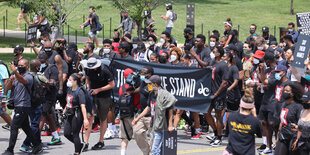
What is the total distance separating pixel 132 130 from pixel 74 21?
85.8 feet

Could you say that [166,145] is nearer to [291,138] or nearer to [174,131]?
[174,131]

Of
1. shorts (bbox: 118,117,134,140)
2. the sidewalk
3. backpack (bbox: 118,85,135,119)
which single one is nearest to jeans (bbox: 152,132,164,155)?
shorts (bbox: 118,117,134,140)

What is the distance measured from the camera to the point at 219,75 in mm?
11633

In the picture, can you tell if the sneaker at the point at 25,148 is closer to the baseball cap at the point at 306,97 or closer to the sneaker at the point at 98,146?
the sneaker at the point at 98,146

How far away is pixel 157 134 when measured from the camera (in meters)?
9.23

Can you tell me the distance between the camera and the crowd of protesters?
27.2 ft

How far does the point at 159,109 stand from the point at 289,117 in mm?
2050

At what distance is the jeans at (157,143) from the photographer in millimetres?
9156

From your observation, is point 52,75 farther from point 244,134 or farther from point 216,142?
point 244,134

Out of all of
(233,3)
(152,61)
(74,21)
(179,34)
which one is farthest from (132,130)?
(233,3)

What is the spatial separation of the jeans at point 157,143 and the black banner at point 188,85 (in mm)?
2630

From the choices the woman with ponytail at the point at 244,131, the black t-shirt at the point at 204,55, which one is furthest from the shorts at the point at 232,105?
the woman with ponytail at the point at 244,131

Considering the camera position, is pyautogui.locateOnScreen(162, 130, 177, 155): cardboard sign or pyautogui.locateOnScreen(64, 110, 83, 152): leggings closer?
pyautogui.locateOnScreen(162, 130, 177, 155): cardboard sign

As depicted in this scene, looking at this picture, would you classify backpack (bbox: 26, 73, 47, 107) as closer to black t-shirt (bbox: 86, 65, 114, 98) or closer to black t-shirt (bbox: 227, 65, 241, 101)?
black t-shirt (bbox: 86, 65, 114, 98)
